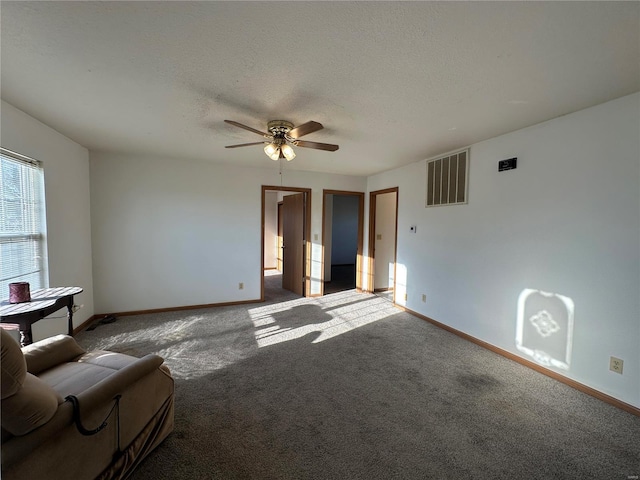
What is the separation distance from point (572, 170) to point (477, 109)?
103cm

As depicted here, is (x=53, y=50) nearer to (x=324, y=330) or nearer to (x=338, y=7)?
(x=338, y=7)

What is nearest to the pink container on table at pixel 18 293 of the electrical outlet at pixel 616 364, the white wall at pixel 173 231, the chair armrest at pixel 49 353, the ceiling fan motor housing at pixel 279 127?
the chair armrest at pixel 49 353

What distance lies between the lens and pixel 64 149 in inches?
124

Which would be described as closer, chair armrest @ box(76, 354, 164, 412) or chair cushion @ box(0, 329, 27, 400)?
chair cushion @ box(0, 329, 27, 400)

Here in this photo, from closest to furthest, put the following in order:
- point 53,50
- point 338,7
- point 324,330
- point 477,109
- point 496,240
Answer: point 338,7, point 53,50, point 477,109, point 496,240, point 324,330

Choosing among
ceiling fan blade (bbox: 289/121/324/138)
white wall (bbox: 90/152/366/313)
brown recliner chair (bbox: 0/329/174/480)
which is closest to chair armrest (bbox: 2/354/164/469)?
brown recliner chair (bbox: 0/329/174/480)

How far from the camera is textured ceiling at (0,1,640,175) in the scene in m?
1.33

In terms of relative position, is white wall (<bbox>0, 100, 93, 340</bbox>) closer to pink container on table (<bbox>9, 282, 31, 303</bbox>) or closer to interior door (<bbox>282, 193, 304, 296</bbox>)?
pink container on table (<bbox>9, 282, 31, 303</bbox>)

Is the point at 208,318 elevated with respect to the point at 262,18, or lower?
lower

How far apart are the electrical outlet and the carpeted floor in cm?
30

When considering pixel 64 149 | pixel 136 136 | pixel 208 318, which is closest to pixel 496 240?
pixel 208 318

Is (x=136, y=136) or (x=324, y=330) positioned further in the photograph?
(x=324, y=330)

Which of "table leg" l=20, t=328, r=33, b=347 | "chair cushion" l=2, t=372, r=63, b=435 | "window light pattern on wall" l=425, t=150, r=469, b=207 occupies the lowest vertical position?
"table leg" l=20, t=328, r=33, b=347

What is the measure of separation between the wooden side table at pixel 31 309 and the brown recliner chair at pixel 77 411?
12.9 inches
